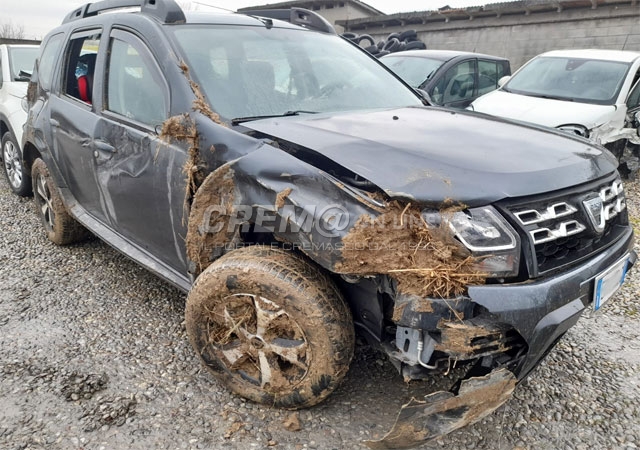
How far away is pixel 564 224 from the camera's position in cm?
186

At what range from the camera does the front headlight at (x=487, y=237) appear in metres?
1.69

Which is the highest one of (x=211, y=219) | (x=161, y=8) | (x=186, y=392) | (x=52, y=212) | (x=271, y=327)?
(x=161, y=8)

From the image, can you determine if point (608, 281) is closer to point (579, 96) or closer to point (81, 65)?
point (81, 65)

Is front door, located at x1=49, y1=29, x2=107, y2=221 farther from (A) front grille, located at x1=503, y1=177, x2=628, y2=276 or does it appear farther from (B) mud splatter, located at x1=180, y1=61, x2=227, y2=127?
(A) front grille, located at x1=503, y1=177, x2=628, y2=276

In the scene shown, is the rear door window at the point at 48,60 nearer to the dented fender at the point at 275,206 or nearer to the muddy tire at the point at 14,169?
the muddy tire at the point at 14,169

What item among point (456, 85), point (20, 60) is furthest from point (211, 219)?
point (456, 85)

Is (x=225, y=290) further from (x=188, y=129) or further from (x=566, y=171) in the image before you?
(x=566, y=171)

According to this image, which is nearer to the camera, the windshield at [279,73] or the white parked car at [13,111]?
the windshield at [279,73]

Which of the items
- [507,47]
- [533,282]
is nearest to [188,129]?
[533,282]

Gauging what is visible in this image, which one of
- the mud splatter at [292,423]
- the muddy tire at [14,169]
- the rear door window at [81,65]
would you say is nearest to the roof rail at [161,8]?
the rear door window at [81,65]

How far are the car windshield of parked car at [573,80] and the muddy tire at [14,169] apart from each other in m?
6.27

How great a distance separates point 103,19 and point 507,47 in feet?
44.4

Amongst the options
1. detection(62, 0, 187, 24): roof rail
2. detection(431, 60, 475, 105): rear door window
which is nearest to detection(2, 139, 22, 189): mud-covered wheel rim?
detection(62, 0, 187, 24): roof rail

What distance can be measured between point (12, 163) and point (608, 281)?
5.78m
